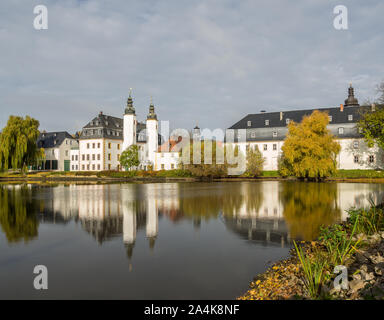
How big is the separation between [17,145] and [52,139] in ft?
109

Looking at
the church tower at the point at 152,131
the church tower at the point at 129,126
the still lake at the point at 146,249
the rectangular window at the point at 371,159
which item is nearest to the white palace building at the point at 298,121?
the rectangular window at the point at 371,159

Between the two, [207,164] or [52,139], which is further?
[52,139]

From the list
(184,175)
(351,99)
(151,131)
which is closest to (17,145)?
(184,175)

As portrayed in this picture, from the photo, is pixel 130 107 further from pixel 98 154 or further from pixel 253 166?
pixel 253 166

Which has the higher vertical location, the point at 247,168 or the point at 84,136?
the point at 84,136

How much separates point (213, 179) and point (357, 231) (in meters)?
39.2

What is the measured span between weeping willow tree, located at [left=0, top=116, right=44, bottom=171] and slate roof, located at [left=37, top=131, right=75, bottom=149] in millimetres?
26552

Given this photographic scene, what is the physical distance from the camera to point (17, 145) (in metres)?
48.2

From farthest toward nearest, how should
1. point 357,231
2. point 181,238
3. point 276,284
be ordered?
point 181,238, point 357,231, point 276,284

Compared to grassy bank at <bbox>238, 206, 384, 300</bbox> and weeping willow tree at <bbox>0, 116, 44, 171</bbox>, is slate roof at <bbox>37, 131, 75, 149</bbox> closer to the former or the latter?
weeping willow tree at <bbox>0, 116, 44, 171</bbox>

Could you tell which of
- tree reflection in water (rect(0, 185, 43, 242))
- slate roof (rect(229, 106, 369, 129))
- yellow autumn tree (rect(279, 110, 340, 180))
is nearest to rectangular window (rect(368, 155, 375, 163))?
slate roof (rect(229, 106, 369, 129))

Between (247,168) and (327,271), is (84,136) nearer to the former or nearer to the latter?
(247,168)
